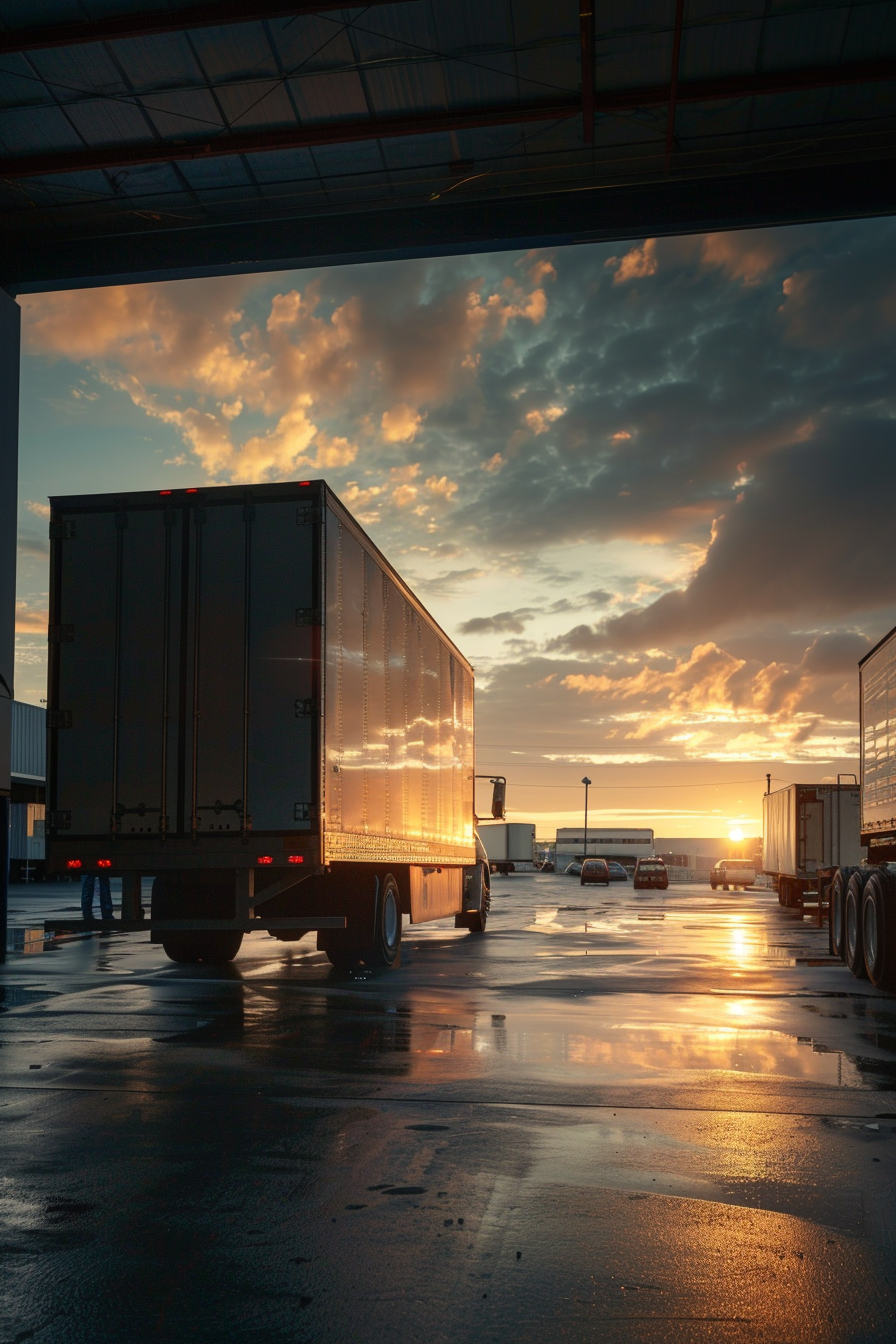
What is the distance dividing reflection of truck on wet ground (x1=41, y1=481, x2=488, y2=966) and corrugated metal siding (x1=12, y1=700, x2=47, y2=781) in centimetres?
4086

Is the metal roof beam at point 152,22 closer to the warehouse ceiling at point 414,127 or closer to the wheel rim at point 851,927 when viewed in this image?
the warehouse ceiling at point 414,127

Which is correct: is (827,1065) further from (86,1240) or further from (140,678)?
(140,678)

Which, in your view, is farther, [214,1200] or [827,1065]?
[827,1065]

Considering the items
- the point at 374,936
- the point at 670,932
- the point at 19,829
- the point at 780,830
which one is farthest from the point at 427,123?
the point at 19,829

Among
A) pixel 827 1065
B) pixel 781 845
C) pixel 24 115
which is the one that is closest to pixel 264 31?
pixel 24 115

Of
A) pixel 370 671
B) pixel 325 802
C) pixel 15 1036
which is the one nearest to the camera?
pixel 15 1036

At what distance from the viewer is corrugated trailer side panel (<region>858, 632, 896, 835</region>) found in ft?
49.9

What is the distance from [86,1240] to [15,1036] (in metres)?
5.78

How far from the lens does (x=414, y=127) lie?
1728 centimetres

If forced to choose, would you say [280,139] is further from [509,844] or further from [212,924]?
[509,844]

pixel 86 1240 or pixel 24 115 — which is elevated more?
pixel 24 115

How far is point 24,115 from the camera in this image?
1725cm

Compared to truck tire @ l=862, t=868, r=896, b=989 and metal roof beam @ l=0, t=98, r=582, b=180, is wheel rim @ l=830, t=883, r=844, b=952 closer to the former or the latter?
truck tire @ l=862, t=868, r=896, b=989

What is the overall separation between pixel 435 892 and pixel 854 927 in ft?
21.2
